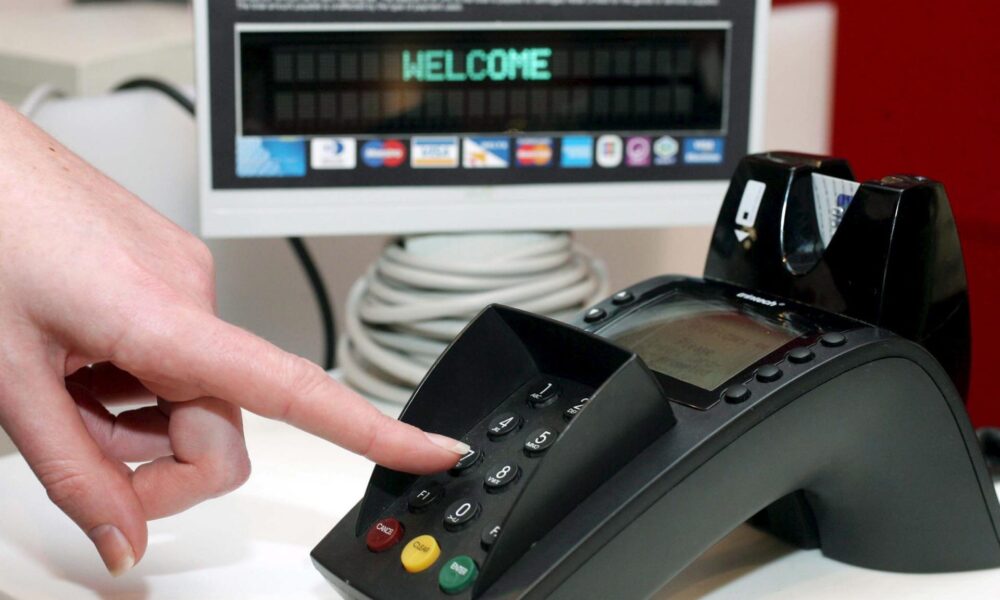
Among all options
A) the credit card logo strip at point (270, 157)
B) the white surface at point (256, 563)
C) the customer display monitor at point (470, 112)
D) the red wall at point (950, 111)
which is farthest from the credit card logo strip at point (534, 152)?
the red wall at point (950, 111)

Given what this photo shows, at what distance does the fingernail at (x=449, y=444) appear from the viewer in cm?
41

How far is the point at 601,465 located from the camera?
39 centimetres

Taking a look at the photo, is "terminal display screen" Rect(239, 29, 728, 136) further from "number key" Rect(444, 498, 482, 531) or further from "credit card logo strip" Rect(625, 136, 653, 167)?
"number key" Rect(444, 498, 482, 531)

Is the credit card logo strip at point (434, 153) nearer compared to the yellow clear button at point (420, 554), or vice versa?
→ the yellow clear button at point (420, 554)

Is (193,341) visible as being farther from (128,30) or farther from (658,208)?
(128,30)

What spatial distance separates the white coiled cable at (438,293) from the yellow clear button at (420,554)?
0.94 feet

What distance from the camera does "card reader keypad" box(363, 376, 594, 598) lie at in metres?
0.38

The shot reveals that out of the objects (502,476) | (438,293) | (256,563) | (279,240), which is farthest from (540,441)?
(279,240)

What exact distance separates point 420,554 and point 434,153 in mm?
338

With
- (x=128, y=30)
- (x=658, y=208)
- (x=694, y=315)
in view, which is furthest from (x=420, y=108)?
(x=128, y=30)

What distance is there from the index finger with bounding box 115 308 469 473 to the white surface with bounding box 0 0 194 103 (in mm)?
599

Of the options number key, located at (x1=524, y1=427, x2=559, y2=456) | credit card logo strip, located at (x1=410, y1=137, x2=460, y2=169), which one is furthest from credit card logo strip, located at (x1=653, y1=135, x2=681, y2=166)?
number key, located at (x1=524, y1=427, x2=559, y2=456)

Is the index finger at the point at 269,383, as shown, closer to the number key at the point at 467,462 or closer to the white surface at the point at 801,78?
the number key at the point at 467,462

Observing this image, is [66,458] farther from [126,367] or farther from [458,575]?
[458,575]
